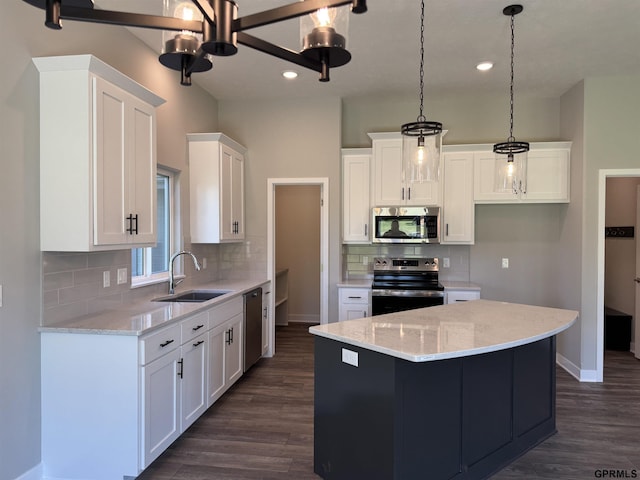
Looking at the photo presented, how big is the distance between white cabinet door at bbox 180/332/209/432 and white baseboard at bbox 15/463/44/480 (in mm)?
786

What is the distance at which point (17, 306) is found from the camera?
86.2 inches

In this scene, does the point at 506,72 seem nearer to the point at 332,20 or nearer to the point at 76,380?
the point at 332,20

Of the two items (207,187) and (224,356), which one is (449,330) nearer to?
(224,356)

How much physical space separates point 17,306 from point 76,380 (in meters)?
0.52

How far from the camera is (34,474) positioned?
89.4 inches

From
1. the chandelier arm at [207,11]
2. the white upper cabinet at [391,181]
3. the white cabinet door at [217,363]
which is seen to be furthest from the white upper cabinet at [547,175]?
the chandelier arm at [207,11]

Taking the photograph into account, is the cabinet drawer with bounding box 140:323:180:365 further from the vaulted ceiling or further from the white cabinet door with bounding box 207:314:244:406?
the vaulted ceiling

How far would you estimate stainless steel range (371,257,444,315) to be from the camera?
4398 mm

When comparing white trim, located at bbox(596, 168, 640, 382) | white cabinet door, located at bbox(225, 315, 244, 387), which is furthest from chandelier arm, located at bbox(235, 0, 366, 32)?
white trim, located at bbox(596, 168, 640, 382)

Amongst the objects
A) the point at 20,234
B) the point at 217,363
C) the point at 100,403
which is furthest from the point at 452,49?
the point at 100,403

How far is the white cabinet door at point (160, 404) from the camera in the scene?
2316 millimetres

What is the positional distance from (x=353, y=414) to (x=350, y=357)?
0.31 m

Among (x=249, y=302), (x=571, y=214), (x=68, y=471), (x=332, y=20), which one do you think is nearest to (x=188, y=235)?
(x=249, y=302)

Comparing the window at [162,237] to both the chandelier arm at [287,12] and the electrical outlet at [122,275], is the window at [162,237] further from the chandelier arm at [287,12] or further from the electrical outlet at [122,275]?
the chandelier arm at [287,12]
